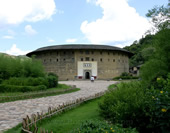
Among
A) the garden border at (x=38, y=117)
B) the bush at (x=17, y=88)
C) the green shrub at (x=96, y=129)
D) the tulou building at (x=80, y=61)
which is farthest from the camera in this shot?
the tulou building at (x=80, y=61)

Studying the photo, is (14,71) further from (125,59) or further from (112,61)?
(125,59)

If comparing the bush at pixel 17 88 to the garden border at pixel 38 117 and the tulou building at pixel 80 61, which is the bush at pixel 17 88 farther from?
the tulou building at pixel 80 61

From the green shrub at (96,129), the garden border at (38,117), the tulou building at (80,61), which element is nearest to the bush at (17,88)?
the garden border at (38,117)

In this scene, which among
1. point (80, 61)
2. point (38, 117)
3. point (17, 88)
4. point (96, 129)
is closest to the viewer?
point (96, 129)

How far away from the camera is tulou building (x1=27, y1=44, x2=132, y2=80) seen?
34.5 m

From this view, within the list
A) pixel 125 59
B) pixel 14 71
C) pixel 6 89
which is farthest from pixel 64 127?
pixel 125 59

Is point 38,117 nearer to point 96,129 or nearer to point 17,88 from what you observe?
point 96,129

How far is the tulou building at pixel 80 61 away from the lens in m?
34.5

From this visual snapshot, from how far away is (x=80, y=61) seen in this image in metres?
34.9

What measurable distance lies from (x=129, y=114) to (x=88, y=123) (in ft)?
4.36

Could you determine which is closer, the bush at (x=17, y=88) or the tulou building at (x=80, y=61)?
the bush at (x=17, y=88)

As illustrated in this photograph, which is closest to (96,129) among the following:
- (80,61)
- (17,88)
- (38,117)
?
(38,117)

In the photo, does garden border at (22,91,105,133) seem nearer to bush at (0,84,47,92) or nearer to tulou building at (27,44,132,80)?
bush at (0,84,47,92)

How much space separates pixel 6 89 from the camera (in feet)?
41.2
